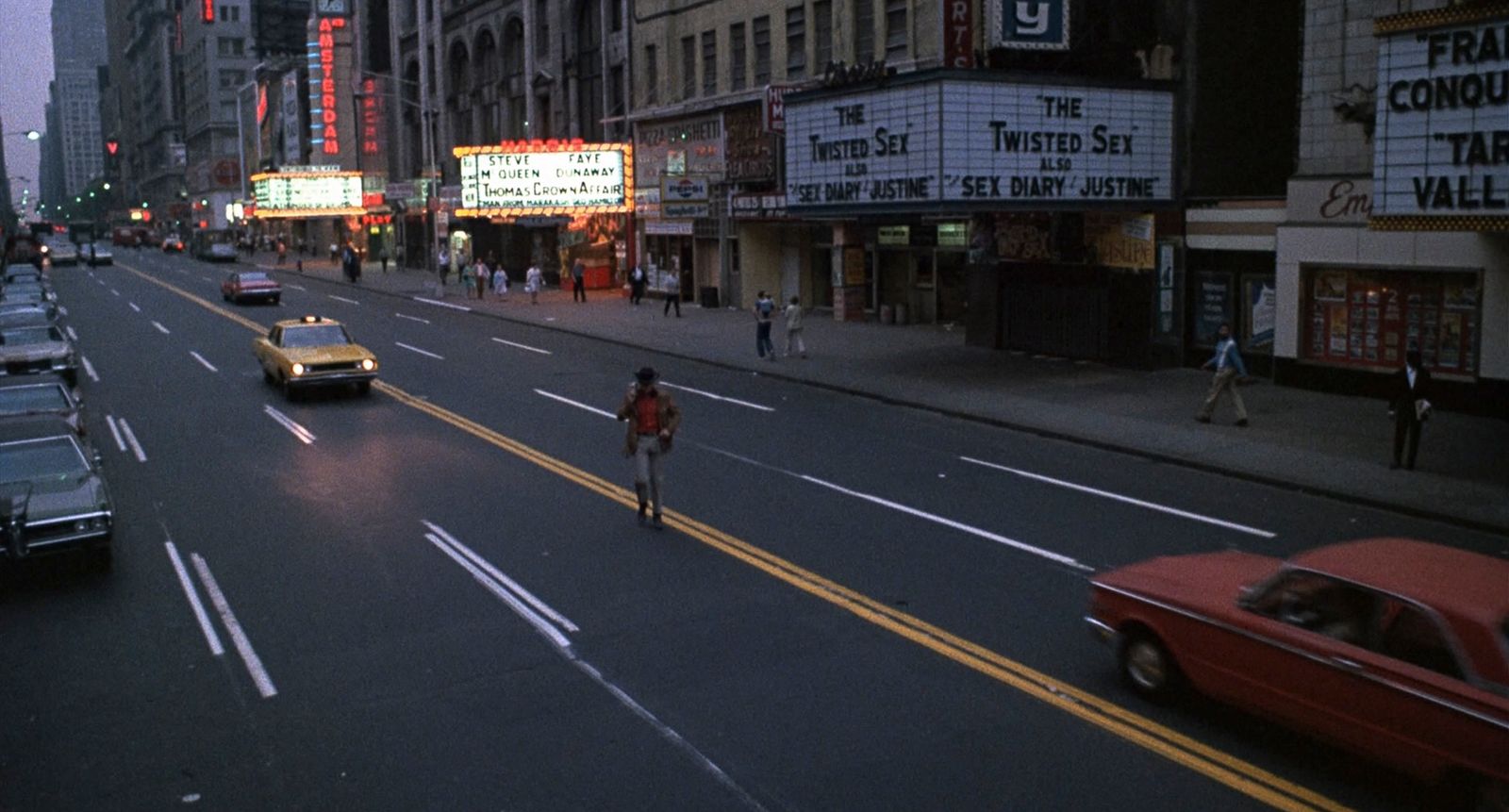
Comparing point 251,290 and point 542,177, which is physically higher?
point 542,177

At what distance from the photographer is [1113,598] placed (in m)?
9.67

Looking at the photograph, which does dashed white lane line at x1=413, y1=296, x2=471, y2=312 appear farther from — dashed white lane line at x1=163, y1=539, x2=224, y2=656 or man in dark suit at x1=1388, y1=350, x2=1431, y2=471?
man in dark suit at x1=1388, y1=350, x2=1431, y2=471

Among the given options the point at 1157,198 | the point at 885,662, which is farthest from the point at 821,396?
the point at 885,662

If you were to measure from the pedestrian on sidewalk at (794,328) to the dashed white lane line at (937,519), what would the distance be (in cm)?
1177

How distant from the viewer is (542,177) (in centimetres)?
5156

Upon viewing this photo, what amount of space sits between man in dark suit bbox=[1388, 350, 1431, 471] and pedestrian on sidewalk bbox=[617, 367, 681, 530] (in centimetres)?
980

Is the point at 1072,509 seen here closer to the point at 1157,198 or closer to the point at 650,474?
the point at 650,474

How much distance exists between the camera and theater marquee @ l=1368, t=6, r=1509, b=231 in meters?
16.6

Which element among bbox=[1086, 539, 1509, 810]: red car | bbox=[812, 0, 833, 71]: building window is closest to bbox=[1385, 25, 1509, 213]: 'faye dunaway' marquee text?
bbox=[1086, 539, 1509, 810]: red car

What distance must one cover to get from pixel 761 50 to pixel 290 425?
24969mm

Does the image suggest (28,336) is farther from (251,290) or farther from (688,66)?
(688,66)

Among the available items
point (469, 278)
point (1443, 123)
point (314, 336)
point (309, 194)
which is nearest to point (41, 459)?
point (314, 336)

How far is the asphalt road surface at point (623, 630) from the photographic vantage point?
827 cm

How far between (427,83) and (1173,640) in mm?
72608
